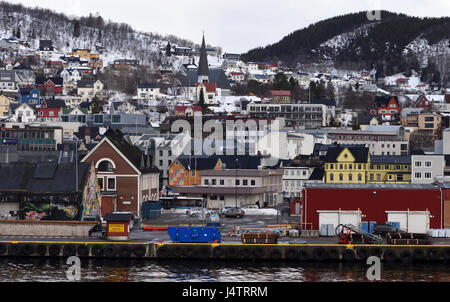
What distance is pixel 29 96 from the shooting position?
549 ft

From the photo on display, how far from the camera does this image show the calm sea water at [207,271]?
42.9 metres

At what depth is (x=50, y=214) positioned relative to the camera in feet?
178

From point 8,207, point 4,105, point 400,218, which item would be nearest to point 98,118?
point 4,105

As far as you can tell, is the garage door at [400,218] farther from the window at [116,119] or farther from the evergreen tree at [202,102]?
the evergreen tree at [202,102]

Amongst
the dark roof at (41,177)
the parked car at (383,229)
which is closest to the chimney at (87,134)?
the dark roof at (41,177)

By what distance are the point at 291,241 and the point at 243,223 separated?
33.1ft

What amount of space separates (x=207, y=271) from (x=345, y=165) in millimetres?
39714

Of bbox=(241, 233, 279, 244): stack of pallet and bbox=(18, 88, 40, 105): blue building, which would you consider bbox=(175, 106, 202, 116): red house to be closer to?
bbox=(18, 88, 40, 105): blue building

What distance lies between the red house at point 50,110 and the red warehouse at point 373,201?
97888 millimetres

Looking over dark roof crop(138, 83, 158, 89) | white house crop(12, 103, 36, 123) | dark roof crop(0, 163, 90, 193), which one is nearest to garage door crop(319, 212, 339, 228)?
dark roof crop(0, 163, 90, 193)

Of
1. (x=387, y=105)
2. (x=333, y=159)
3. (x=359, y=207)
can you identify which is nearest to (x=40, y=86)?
(x=387, y=105)

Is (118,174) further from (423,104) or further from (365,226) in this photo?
(423,104)

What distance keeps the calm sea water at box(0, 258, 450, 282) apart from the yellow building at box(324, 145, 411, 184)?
3556cm

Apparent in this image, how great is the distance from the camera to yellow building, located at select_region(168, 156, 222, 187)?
81.8 meters
